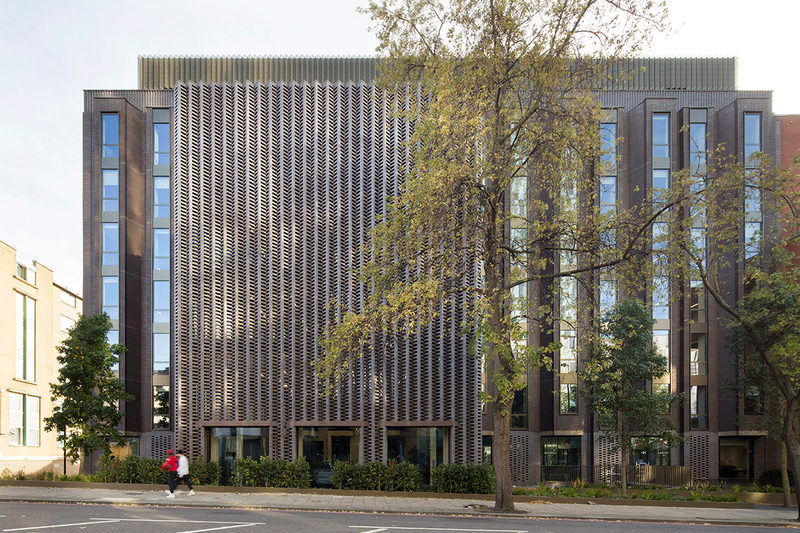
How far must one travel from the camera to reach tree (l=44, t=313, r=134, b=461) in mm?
21334

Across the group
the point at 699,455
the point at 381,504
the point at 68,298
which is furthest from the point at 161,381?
the point at 699,455

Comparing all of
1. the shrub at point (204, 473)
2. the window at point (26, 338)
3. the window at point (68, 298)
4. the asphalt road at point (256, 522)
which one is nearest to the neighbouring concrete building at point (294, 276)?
the shrub at point (204, 473)

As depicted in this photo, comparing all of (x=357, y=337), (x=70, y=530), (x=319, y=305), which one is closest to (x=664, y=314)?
(x=319, y=305)

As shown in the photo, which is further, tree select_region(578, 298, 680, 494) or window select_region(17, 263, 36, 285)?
window select_region(17, 263, 36, 285)

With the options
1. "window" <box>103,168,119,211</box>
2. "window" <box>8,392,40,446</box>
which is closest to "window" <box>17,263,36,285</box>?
"window" <box>8,392,40,446</box>

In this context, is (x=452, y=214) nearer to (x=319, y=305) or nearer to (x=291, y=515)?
(x=291, y=515)

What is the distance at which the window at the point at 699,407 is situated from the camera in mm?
28047

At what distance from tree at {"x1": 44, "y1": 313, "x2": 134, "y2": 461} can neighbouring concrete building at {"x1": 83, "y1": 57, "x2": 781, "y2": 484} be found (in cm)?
264

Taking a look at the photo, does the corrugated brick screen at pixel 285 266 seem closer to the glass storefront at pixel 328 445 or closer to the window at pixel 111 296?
the glass storefront at pixel 328 445

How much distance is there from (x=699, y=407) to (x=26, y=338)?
38.3 meters

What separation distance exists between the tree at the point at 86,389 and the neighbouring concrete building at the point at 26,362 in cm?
1400

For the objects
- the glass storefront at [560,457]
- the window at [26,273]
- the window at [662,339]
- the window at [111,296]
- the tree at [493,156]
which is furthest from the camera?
the window at [26,273]

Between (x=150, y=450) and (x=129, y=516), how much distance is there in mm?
14613

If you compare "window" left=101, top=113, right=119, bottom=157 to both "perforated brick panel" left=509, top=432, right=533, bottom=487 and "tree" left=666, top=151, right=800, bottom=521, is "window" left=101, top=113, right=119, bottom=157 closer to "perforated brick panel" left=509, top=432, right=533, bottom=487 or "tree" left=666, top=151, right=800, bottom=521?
"perforated brick panel" left=509, top=432, right=533, bottom=487
